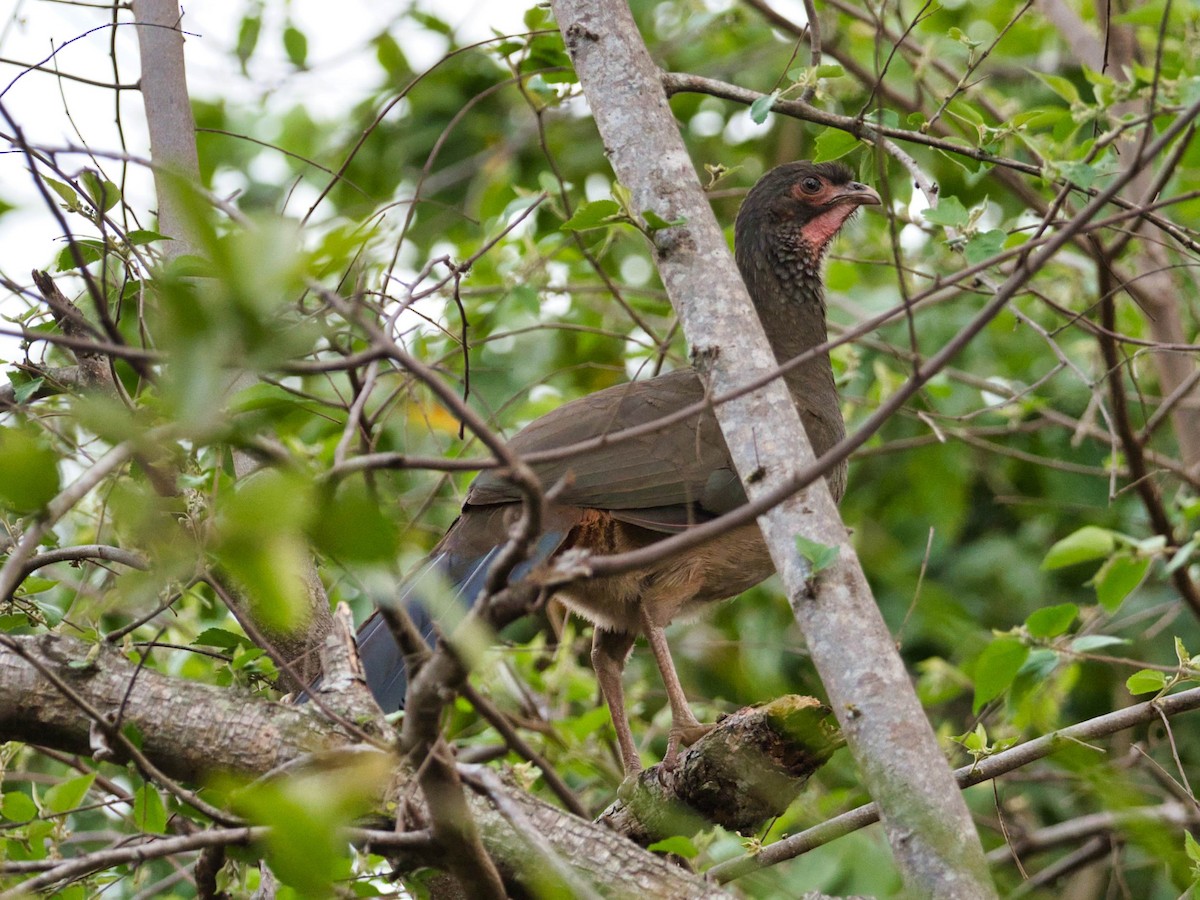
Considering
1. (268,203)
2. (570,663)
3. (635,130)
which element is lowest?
(570,663)

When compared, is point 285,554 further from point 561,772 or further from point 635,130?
point 561,772

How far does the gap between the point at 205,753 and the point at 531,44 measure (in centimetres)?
240

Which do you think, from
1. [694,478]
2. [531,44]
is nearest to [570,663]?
[694,478]

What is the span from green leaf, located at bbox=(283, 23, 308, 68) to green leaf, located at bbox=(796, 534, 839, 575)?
4071mm

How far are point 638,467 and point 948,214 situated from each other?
4.77ft

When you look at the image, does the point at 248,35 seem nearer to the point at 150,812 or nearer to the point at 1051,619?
the point at 150,812

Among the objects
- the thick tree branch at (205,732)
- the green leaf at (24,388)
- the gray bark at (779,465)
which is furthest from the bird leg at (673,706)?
the green leaf at (24,388)

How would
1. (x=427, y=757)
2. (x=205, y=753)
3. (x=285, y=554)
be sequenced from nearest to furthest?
1. (x=285, y=554)
2. (x=427, y=757)
3. (x=205, y=753)

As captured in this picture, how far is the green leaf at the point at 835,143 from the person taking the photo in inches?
126

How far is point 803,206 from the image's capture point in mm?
4891

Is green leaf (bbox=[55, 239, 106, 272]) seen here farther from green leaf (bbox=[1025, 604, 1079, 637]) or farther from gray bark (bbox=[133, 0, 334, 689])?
green leaf (bbox=[1025, 604, 1079, 637])

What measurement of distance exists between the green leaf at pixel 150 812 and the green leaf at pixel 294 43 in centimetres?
384

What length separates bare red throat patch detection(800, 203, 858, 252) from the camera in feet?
16.0

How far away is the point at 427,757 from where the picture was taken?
71.9 inches
